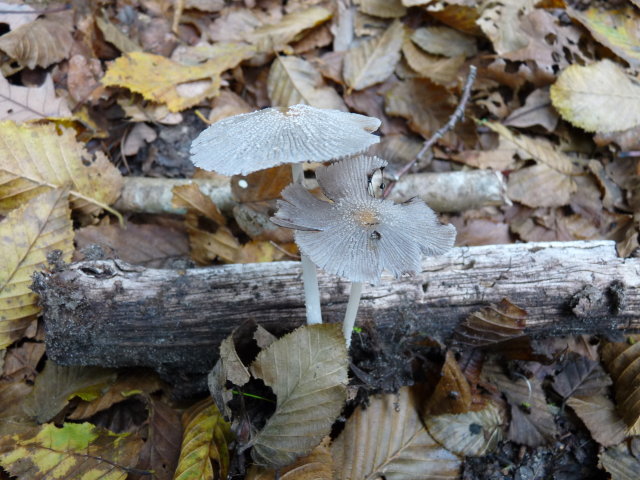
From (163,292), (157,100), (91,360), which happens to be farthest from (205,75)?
(91,360)

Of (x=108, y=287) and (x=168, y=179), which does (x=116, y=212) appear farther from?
(x=108, y=287)

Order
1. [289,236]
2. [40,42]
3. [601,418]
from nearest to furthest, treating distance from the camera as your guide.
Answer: [601,418] < [289,236] < [40,42]

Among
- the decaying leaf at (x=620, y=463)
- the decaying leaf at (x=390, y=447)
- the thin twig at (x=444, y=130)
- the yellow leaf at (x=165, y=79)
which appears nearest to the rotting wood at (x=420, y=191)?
the thin twig at (x=444, y=130)

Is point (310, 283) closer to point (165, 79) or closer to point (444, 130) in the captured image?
point (444, 130)

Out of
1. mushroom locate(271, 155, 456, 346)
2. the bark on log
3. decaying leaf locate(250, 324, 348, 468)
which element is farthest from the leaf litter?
mushroom locate(271, 155, 456, 346)

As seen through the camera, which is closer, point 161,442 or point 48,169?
point 161,442

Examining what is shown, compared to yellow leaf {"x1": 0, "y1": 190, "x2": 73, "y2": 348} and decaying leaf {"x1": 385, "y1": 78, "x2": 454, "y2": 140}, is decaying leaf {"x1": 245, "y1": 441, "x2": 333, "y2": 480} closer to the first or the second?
yellow leaf {"x1": 0, "y1": 190, "x2": 73, "y2": 348}

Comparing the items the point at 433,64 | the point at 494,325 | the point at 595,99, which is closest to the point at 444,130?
the point at 433,64
